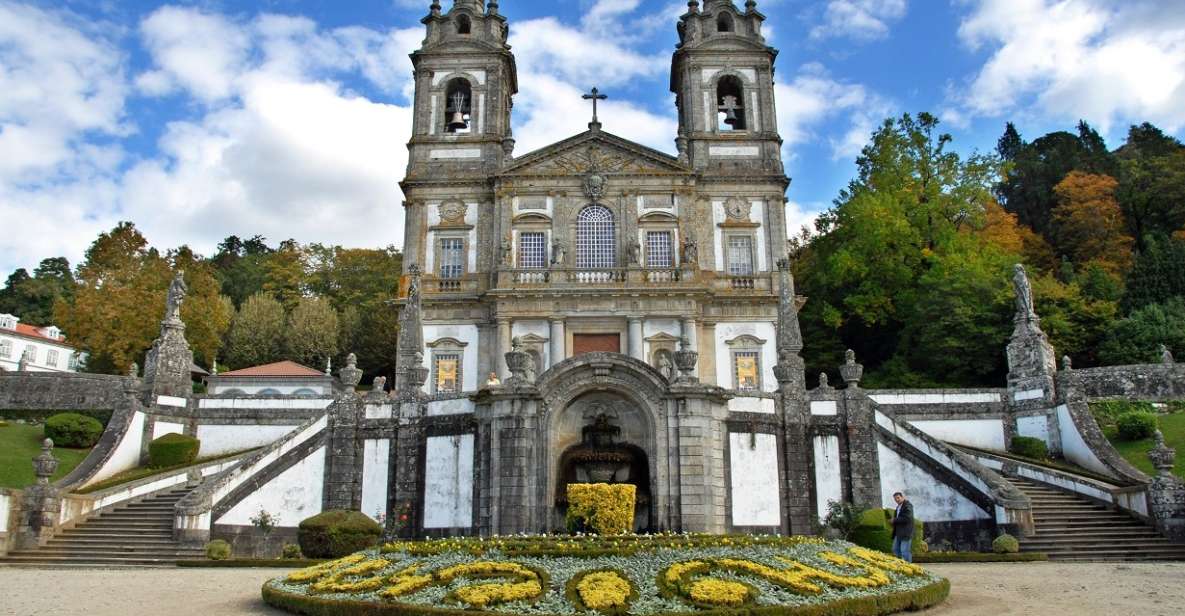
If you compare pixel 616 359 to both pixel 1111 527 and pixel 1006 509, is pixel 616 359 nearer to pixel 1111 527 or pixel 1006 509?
pixel 1006 509

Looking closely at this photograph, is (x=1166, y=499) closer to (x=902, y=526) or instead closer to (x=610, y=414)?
(x=902, y=526)

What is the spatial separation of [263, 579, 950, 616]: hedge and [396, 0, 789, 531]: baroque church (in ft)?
54.7

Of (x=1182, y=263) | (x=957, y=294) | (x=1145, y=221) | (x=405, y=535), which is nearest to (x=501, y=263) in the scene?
(x=405, y=535)

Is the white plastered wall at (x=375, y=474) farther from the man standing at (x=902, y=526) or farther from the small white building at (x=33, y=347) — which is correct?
the small white building at (x=33, y=347)

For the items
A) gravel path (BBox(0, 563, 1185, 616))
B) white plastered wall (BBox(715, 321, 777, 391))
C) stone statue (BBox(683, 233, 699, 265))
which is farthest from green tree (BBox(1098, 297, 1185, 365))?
gravel path (BBox(0, 563, 1185, 616))

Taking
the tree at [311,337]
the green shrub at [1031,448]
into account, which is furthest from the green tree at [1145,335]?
the tree at [311,337]

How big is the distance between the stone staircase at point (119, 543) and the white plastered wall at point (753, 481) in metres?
11.6

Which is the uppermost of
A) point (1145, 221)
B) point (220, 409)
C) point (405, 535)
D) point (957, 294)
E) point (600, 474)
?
point (1145, 221)

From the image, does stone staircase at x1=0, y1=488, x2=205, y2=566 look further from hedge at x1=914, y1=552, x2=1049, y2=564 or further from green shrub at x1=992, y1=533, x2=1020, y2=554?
green shrub at x1=992, y1=533, x2=1020, y2=554

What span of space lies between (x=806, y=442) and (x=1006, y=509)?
442cm

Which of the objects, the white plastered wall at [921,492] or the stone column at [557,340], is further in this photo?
the stone column at [557,340]

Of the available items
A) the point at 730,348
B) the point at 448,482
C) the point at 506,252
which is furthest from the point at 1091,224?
the point at 448,482

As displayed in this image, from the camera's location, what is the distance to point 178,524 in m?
19.6

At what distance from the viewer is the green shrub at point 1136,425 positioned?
2378cm
